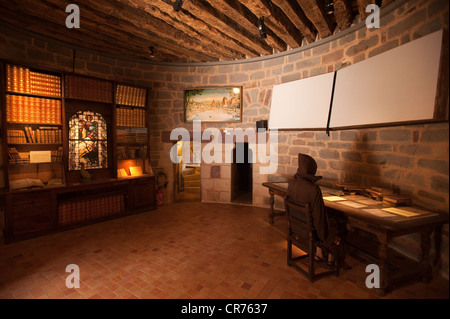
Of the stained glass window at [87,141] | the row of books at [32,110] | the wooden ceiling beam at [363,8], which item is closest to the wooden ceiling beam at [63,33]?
the row of books at [32,110]

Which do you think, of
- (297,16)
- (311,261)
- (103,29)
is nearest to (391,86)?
(297,16)

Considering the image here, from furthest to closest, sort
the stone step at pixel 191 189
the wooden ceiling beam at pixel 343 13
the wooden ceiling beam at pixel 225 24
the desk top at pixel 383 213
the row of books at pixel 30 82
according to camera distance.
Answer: the stone step at pixel 191 189 < the row of books at pixel 30 82 < the wooden ceiling beam at pixel 225 24 < the wooden ceiling beam at pixel 343 13 < the desk top at pixel 383 213

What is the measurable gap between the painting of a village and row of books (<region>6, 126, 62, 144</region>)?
2584 millimetres

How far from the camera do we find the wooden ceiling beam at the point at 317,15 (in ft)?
10.3

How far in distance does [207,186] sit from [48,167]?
10.3 feet

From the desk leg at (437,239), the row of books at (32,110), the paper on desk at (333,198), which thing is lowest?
the desk leg at (437,239)

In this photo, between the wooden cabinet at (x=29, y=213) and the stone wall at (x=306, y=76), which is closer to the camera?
the stone wall at (x=306, y=76)

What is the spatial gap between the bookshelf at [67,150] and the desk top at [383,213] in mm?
3790

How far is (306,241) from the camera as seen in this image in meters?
2.49

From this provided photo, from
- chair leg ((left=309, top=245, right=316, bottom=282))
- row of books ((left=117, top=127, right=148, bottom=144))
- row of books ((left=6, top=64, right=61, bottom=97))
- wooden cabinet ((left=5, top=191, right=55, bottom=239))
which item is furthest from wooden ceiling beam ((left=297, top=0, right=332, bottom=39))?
wooden cabinet ((left=5, top=191, right=55, bottom=239))

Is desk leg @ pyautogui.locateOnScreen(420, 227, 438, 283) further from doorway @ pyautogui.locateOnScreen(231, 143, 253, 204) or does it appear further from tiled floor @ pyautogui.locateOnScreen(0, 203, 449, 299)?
doorway @ pyautogui.locateOnScreen(231, 143, 253, 204)

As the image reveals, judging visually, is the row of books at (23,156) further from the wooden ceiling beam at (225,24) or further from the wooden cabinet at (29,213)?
the wooden ceiling beam at (225,24)

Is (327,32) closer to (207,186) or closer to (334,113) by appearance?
(334,113)

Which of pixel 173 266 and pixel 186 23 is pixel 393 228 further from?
pixel 186 23
